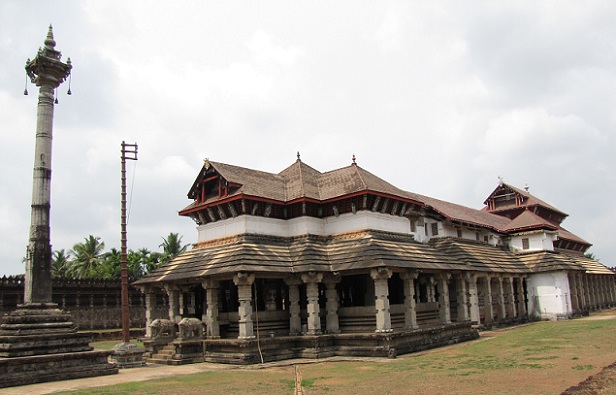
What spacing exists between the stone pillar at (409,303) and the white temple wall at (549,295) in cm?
1770

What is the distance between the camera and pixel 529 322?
35594 mm

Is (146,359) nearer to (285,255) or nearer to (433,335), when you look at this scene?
(285,255)

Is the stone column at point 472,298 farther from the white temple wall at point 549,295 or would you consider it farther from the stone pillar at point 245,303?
the stone pillar at point 245,303

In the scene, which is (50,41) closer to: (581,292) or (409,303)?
(409,303)

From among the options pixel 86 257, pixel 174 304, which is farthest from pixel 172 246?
pixel 174 304

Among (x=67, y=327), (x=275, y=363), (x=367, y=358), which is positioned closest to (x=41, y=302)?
(x=67, y=327)

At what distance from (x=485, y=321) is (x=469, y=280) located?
12.0 ft

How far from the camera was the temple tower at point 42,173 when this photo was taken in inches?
731

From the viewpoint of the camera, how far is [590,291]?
4438 cm

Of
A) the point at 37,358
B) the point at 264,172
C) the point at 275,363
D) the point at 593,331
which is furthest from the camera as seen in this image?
the point at 264,172

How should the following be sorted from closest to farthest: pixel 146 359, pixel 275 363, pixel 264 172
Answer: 1. pixel 275 363
2. pixel 146 359
3. pixel 264 172

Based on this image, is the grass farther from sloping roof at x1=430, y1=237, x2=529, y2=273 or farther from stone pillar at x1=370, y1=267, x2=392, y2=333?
sloping roof at x1=430, y1=237, x2=529, y2=273

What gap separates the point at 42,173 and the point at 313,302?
11453mm

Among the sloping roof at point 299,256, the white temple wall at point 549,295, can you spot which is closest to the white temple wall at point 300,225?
the sloping roof at point 299,256
